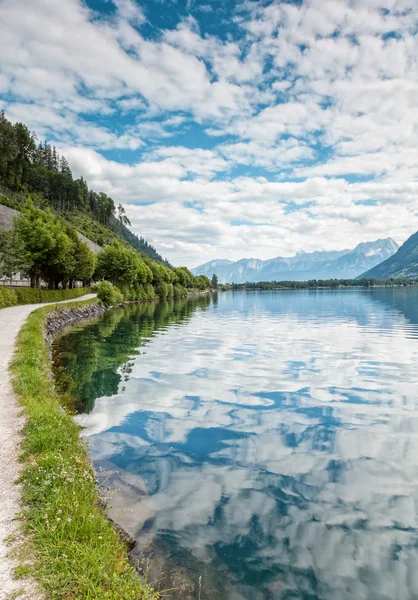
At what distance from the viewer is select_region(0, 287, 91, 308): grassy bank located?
53156 mm

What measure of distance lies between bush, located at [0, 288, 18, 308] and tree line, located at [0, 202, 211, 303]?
11.0 meters

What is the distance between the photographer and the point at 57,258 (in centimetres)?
7425

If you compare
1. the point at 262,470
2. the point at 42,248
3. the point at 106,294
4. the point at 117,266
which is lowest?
the point at 262,470

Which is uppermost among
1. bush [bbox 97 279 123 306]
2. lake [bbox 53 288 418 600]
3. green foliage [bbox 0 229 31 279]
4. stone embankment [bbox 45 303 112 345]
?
green foliage [bbox 0 229 31 279]

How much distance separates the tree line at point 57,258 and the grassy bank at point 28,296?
5.91m

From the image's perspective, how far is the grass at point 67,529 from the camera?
5.55 metres

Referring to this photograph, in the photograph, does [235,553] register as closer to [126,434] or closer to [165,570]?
[165,570]

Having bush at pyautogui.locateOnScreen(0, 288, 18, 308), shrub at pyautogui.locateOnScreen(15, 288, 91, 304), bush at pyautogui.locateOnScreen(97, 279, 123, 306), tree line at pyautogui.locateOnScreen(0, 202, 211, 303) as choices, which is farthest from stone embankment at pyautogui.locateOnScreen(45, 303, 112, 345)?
tree line at pyautogui.locateOnScreen(0, 202, 211, 303)

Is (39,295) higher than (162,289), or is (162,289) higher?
(162,289)

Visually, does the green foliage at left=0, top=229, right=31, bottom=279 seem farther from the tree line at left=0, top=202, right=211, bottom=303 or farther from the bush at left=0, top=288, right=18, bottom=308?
the bush at left=0, top=288, right=18, bottom=308

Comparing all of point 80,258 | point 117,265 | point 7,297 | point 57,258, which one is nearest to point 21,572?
point 7,297

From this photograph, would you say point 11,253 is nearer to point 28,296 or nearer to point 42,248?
point 42,248

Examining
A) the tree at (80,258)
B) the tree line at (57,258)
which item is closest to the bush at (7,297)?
the tree line at (57,258)

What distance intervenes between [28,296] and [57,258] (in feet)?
51.6
